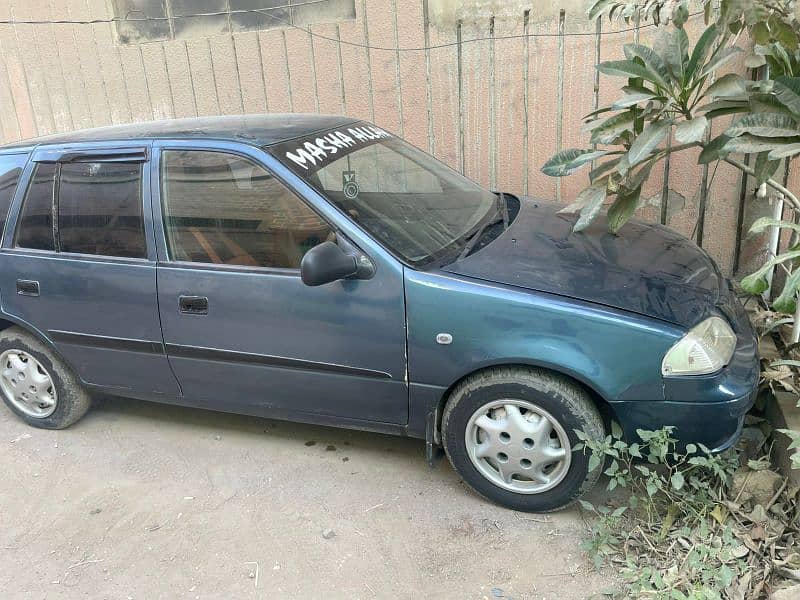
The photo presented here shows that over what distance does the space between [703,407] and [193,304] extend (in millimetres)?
2297

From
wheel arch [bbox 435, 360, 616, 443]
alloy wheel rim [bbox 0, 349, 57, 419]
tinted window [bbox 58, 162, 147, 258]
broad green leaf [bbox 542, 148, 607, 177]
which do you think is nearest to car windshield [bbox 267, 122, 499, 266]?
broad green leaf [bbox 542, 148, 607, 177]

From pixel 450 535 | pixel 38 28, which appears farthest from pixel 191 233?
pixel 38 28

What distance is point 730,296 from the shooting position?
317cm

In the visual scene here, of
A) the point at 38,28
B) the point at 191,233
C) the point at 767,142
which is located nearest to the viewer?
the point at 767,142

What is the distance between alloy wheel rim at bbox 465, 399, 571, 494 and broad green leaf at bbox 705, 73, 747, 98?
5.15ft

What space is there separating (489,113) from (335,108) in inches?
52.3

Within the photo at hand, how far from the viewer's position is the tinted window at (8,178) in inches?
145

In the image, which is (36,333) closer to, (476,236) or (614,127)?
(476,236)

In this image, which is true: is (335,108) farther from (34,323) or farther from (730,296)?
(730,296)

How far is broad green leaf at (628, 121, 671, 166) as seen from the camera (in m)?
2.88

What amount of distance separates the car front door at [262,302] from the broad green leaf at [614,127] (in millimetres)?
1180

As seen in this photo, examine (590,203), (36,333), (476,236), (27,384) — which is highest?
(590,203)

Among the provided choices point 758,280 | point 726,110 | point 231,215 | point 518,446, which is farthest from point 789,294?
point 231,215

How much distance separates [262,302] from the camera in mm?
3098
